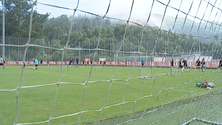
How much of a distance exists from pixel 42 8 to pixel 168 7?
6.27 feet

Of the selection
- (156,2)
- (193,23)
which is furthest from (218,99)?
(156,2)

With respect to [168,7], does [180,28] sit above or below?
below

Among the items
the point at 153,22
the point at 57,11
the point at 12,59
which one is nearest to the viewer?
the point at 57,11

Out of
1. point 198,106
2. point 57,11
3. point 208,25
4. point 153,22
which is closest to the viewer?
point 57,11

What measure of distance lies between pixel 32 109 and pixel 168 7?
3.36m

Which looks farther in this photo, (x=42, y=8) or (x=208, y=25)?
(x=208, y=25)

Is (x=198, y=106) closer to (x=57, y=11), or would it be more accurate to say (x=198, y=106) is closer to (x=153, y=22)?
(x=153, y=22)

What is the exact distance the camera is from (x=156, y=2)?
9.27 feet

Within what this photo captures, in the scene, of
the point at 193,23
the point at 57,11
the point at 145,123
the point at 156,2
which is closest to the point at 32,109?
the point at 145,123

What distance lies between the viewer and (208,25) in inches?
167

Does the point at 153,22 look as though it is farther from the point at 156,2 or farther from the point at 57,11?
the point at 57,11

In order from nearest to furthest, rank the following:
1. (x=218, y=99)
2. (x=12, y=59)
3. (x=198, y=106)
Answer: (x=198, y=106) < (x=218, y=99) < (x=12, y=59)

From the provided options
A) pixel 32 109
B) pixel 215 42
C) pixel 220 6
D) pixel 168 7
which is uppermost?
pixel 220 6

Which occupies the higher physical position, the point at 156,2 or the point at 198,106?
the point at 156,2
